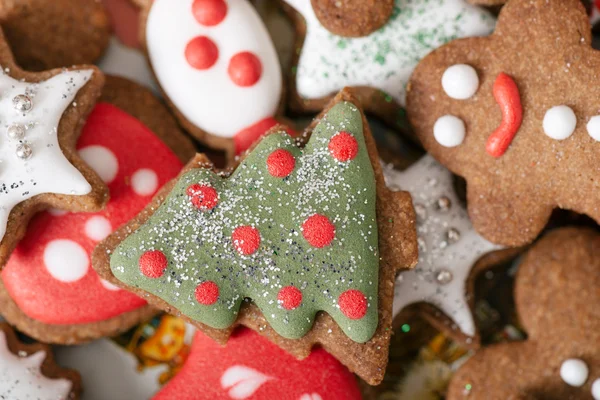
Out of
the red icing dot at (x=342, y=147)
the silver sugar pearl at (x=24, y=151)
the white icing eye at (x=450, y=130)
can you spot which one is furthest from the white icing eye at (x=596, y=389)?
the silver sugar pearl at (x=24, y=151)

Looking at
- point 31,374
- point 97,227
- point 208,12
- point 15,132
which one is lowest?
point 31,374

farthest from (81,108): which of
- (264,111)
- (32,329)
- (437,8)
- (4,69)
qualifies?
(437,8)

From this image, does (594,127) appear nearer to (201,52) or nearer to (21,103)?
(201,52)

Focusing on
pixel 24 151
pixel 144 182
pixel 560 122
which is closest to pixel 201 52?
pixel 144 182

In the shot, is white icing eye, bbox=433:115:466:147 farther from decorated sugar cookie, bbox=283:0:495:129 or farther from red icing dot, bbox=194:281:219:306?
red icing dot, bbox=194:281:219:306

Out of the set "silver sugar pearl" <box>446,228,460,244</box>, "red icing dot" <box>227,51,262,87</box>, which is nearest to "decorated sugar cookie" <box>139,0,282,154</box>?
"red icing dot" <box>227,51,262,87</box>

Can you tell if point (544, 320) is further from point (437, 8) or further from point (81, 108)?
point (81, 108)

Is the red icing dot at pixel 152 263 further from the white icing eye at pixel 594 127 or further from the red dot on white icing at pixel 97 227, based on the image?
the white icing eye at pixel 594 127
